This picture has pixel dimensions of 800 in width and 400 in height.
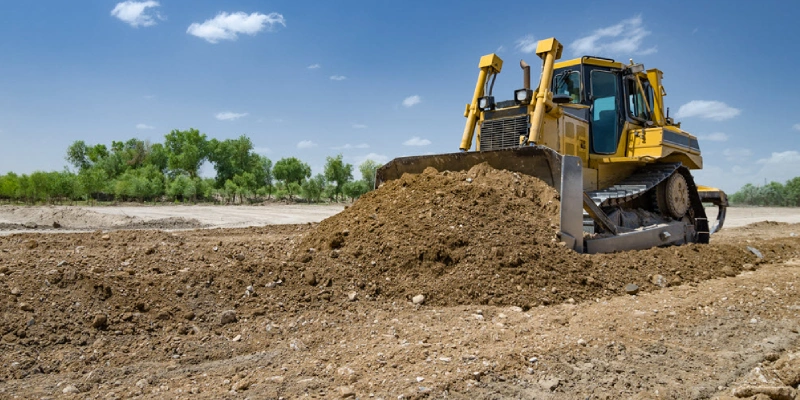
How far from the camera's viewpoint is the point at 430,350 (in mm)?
3238

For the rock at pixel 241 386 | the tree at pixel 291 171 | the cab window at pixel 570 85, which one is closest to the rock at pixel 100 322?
the rock at pixel 241 386

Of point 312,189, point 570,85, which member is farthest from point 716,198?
point 312,189

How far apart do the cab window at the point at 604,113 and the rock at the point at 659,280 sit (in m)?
3.08

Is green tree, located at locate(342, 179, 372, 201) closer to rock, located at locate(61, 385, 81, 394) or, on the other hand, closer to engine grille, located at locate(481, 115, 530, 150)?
engine grille, located at locate(481, 115, 530, 150)

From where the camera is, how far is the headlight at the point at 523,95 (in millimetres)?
7105

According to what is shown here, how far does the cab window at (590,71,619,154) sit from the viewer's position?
793cm

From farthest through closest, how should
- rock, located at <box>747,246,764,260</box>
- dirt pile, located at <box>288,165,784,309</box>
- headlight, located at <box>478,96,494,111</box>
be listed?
headlight, located at <box>478,96,494,111</box> < rock, located at <box>747,246,764,260</box> < dirt pile, located at <box>288,165,784,309</box>

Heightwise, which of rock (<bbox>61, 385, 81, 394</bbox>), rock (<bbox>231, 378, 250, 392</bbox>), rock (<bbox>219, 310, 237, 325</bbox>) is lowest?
rock (<bbox>61, 385, 81, 394</bbox>)

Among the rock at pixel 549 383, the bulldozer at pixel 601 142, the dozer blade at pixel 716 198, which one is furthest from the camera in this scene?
the dozer blade at pixel 716 198

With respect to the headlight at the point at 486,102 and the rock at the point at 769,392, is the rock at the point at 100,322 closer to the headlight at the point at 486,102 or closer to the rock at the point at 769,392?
the rock at the point at 769,392

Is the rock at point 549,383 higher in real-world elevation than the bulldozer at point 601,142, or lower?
lower

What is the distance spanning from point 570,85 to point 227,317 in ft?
20.9

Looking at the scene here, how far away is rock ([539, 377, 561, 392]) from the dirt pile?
156 cm

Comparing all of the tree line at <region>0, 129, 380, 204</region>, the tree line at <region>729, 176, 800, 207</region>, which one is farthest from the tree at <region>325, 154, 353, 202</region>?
the tree line at <region>729, 176, 800, 207</region>
